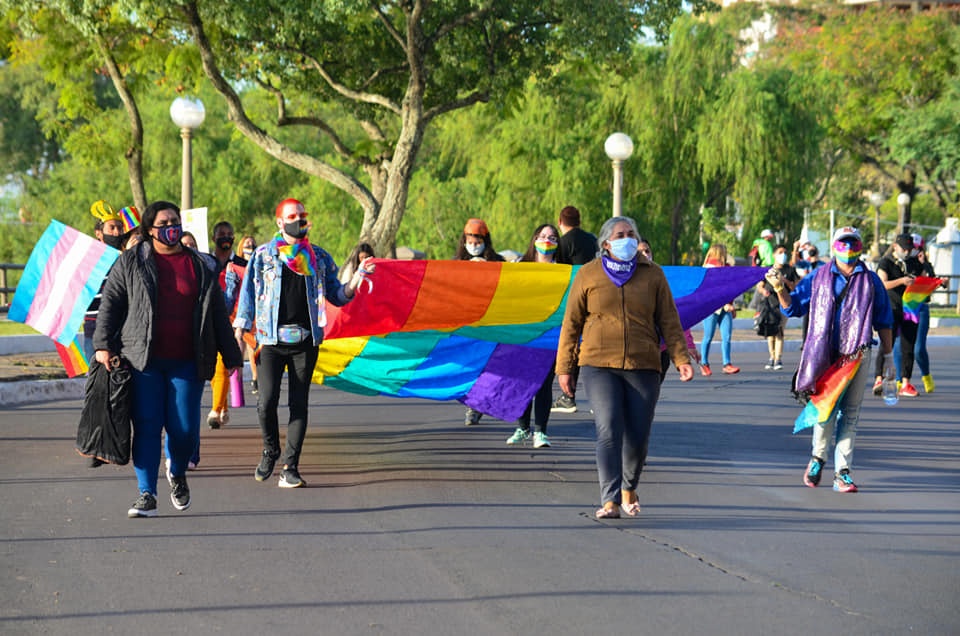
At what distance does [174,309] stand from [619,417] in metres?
2.63

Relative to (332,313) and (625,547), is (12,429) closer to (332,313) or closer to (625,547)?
(332,313)

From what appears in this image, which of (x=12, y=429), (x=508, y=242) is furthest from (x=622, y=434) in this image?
(x=508, y=242)

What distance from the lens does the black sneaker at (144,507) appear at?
302 inches

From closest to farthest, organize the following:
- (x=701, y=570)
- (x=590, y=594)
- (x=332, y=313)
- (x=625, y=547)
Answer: (x=590, y=594), (x=701, y=570), (x=625, y=547), (x=332, y=313)

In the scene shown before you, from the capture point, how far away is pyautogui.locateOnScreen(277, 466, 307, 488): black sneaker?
8.73m

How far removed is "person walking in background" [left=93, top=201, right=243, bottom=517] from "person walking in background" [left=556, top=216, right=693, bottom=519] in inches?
84.2

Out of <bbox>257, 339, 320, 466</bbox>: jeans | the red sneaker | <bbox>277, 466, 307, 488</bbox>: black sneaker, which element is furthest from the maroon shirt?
the red sneaker

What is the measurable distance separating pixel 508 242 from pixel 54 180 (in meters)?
23.3

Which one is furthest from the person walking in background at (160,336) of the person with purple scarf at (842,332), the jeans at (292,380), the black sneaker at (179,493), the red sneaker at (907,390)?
the red sneaker at (907,390)

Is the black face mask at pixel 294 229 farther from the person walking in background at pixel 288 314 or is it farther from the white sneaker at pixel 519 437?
the white sneaker at pixel 519 437

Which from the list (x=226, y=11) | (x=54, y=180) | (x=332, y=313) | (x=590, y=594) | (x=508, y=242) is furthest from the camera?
(x=54, y=180)

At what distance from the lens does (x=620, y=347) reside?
775 cm

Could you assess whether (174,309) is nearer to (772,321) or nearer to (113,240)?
(113,240)

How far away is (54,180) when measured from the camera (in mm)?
54625
